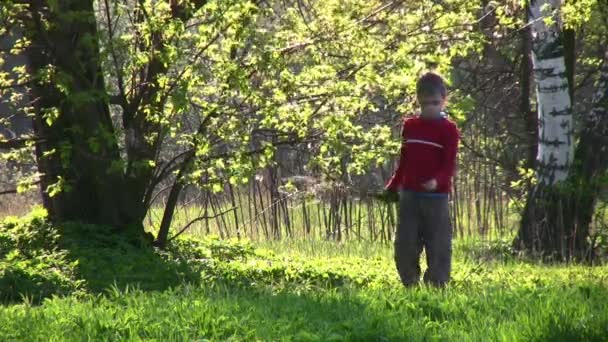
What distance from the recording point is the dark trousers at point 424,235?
25.0 feet

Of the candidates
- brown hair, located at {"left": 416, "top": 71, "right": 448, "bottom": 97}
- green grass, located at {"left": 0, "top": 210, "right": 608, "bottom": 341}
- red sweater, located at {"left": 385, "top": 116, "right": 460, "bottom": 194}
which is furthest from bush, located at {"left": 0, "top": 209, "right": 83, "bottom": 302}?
brown hair, located at {"left": 416, "top": 71, "right": 448, "bottom": 97}

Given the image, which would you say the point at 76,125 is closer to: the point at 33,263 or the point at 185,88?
the point at 33,263

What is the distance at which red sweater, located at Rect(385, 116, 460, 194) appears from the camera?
7531 mm

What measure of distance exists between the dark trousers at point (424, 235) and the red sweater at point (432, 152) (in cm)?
11

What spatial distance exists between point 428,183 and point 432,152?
22cm

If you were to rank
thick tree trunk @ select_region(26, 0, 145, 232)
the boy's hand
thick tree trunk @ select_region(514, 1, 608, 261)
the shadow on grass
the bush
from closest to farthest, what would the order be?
the boy's hand
the bush
the shadow on grass
thick tree trunk @ select_region(26, 0, 145, 232)
thick tree trunk @ select_region(514, 1, 608, 261)

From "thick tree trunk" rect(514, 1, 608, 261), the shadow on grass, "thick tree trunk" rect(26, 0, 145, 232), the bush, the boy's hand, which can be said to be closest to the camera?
the boy's hand

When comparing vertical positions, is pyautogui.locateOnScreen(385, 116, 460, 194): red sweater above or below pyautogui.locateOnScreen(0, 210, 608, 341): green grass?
above

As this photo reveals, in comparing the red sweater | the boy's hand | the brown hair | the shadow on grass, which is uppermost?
the brown hair

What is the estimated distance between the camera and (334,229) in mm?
15156

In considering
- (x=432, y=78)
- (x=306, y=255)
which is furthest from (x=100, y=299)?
(x=306, y=255)

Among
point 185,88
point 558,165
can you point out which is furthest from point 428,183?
point 558,165

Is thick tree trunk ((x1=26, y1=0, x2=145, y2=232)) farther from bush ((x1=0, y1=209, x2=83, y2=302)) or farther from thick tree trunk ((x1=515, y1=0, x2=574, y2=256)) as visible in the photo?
thick tree trunk ((x1=515, y1=0, x2=574, y2=256))

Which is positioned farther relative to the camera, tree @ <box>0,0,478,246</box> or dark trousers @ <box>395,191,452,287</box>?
tree @ <box>0,0,478,246</box>
